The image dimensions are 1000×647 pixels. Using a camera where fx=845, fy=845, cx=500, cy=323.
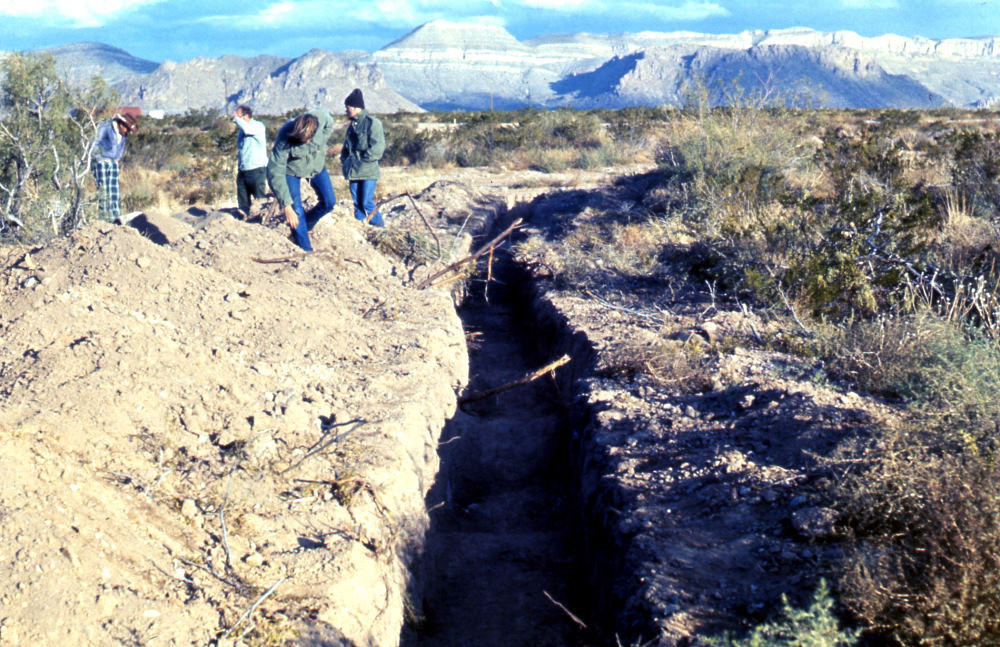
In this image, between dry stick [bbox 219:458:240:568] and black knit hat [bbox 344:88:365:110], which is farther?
black knit hat [bbox 344:88:365:110]

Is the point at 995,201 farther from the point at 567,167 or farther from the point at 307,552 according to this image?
the point at 567,167

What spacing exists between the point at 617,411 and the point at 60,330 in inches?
134

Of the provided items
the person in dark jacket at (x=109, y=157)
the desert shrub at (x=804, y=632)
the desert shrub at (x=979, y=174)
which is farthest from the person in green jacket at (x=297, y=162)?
the desert shrub at (x=979, y=174)

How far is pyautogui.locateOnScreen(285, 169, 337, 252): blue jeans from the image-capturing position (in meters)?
8.69

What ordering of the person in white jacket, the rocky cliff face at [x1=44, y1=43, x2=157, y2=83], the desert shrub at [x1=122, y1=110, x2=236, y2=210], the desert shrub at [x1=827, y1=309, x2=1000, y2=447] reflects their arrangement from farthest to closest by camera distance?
the rocky cliff face at [x1=44, y1=43, x2=157, y2=83] → the desert shrub at [x1=122, y1=110, x2=236, y2=210] → the person in white jacket → the desert shrub at [x1=827, y1=309, x2=1000, y2=447]

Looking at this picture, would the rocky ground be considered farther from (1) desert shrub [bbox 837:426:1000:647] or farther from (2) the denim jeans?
(2) the denim jeans

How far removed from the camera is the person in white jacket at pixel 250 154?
9430 millimetres

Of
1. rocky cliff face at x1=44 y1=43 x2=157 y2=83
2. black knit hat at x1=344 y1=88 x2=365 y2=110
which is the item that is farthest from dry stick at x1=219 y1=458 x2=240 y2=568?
rocky cliff face at x1=44 y1=43 x2=157 y2=83

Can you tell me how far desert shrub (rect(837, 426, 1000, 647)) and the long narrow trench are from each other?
151 centimetres

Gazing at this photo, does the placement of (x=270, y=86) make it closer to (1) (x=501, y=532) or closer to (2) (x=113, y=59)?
(2) (x=113, y=59)

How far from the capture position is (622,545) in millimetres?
4238

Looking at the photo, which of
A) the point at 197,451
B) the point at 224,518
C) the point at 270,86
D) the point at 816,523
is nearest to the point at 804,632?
the point at 816,523

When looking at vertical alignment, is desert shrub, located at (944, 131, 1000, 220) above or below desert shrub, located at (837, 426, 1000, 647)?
above

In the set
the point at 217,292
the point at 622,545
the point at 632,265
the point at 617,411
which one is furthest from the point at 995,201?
the point at 217,292
